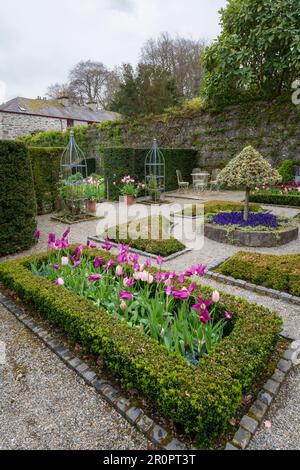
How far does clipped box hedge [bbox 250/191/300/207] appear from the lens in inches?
A: 335

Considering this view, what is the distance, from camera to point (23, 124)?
2108 cm

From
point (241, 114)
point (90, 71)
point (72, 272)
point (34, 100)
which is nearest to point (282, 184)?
point (241, 114)

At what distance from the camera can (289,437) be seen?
5.49ft

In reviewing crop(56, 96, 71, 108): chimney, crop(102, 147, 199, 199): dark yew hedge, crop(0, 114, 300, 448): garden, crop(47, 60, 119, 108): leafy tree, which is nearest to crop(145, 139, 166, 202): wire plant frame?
crop(102, 147, 199, 199): dark yew hedge

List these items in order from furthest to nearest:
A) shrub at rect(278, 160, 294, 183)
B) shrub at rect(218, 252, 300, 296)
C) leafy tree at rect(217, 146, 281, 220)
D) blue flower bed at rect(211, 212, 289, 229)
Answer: shrub at rect(278, 160, 294, 183), blue flower bed at rect(211, 212, 289, 229), leafy tree at rect(217, 146, 281, 220), shrub at rect(218, 252, 300, 296)

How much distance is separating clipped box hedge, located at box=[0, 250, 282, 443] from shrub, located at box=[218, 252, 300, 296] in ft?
3.65

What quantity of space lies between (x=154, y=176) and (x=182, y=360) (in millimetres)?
8555

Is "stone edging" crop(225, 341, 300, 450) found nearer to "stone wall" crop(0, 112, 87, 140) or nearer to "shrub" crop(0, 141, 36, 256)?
"shrub" crop(0, 141, 36, 256)

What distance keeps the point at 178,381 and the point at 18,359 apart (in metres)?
1.46

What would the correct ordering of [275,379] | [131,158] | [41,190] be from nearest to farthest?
[275,379] < [41,190] < [131,158]

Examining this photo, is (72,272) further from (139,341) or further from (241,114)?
(241,114)

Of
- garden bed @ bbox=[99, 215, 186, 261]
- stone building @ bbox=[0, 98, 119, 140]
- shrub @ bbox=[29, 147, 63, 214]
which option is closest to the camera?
garden bed @ bbox=[99, 215, 186, 261]

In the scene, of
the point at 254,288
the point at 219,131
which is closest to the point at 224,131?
the point at 219,131

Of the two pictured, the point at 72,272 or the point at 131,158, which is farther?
the point at 131,158
